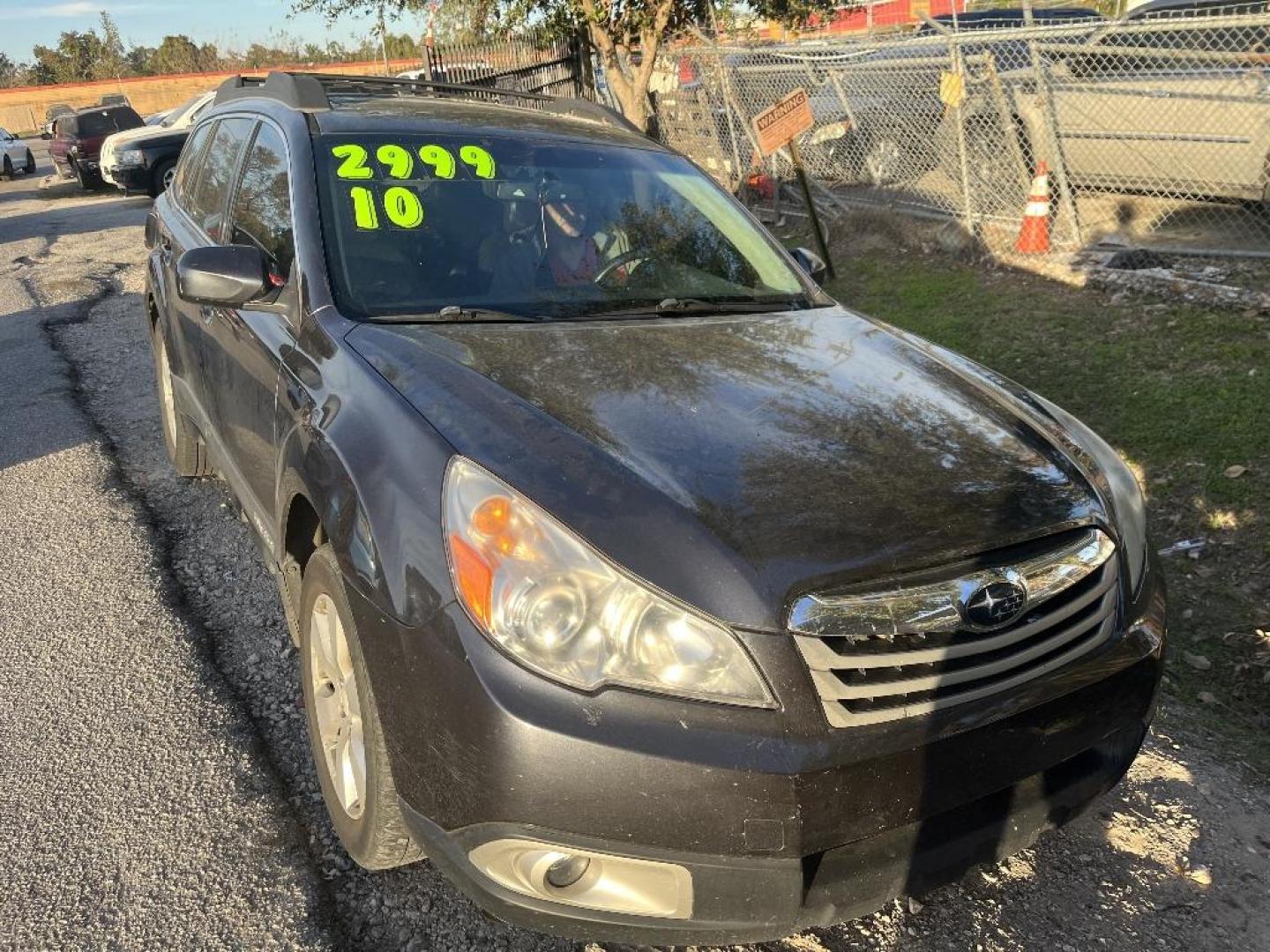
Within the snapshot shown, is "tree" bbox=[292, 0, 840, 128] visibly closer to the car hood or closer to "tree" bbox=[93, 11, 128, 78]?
the car hood

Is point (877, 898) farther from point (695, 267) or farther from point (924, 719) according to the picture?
point (695, 267)

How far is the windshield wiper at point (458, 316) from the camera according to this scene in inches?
114

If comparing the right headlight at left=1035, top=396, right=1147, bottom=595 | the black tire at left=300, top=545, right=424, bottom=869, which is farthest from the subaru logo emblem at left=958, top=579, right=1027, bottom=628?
the black tire at left=300, top=545, right=424, bottom=869

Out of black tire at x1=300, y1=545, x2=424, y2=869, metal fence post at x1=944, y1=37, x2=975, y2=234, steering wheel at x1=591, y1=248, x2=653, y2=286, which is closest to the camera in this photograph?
black tire at x1=300, y1=545, x2=424, y2=869

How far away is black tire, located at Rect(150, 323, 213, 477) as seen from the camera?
16.0 ft

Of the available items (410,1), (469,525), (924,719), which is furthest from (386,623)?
(410,1)

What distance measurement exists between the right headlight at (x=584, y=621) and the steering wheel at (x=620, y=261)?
1468 mm

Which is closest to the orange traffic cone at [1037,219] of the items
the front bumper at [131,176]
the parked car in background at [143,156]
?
the parked car in background at [143,156]

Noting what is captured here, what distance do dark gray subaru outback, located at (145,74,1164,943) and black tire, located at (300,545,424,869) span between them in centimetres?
1

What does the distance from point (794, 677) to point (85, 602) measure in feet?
10.2

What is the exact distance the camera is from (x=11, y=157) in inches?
1086

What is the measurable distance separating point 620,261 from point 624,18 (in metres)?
8.63

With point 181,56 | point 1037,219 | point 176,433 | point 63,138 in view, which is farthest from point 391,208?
point 181,56

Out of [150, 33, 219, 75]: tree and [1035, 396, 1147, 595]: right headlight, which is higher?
[150, 33, 219, 75]: tree
